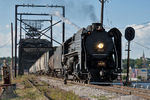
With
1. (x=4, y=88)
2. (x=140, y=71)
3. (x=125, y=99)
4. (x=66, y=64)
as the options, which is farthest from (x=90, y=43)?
(x=140, y=71)

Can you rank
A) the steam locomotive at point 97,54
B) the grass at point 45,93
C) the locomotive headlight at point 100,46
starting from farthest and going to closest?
the locomotive headlight at point 100,46 → the steam locomotive at point 97,54 → the grass at point 45,93

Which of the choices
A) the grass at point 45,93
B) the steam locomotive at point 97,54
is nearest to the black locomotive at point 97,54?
the steam locomotive at point 97,54

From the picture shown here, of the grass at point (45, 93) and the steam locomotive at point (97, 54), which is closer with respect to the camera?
the grass at point (45, 93)

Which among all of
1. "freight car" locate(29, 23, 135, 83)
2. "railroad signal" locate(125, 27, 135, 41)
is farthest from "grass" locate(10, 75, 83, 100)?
"railroad signal" locate(125, 27, 135, 41)

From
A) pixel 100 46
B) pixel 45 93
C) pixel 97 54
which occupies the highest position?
pixel 100 46

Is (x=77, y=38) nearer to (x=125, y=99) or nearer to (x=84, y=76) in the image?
(x=84, y=76)

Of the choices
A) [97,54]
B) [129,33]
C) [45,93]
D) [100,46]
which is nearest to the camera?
[45,93]

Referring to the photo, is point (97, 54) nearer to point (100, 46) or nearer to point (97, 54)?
point (97, 54)

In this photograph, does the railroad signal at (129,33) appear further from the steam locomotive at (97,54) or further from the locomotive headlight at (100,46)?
the locomotive headlight at (100,46)

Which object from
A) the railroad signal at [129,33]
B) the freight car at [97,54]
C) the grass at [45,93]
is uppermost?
the railroad signal at [129,33]

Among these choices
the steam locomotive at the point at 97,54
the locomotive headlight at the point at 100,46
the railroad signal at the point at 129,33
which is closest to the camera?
the steam locomotive at the point at 97,54

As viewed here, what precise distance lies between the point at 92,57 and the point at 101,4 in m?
8.37

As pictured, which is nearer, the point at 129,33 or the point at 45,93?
the point at 45,93

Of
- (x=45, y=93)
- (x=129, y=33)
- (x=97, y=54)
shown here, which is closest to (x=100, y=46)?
(x=97, y=54)
